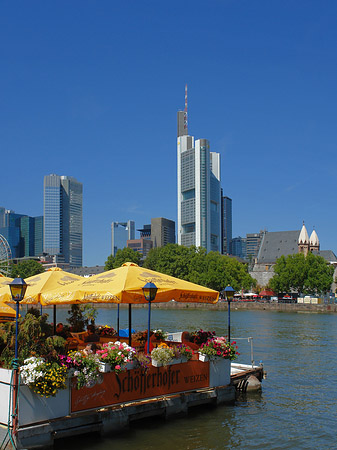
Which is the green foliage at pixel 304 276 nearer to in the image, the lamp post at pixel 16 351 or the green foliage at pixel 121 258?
the green foliage at pixel 121 258

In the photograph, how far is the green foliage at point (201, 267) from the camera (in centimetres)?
13212

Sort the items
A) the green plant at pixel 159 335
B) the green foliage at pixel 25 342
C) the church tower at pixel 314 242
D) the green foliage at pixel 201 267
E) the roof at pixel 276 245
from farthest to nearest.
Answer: the roof at pixel 276 245
the church tower at pixel 314 242
the green foliage at pixel 201 267
the green plant at pixel 159 335
the green foliage at pixel 25 342

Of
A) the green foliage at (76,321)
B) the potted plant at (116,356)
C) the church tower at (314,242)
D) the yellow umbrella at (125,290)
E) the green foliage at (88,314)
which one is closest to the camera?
the potted plant at (116,356)

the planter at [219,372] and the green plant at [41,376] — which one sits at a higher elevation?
the green plant at [41,376]

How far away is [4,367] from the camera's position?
12.8 meters

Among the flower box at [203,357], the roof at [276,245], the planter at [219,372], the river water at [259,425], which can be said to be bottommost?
the river water at [259,425]

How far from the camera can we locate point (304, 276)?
124375mm

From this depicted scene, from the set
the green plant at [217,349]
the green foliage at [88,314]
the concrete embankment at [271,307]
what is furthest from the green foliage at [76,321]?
the concrete embankment at [271,307]

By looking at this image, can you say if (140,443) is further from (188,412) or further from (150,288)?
(150,288)

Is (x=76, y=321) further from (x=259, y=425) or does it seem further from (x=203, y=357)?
(x=259, y=425)

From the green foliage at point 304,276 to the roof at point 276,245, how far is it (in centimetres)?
5380

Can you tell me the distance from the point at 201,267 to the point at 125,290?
129 meters

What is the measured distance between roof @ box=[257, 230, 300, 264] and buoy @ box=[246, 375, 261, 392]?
538 ft

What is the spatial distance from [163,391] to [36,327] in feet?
15.2
